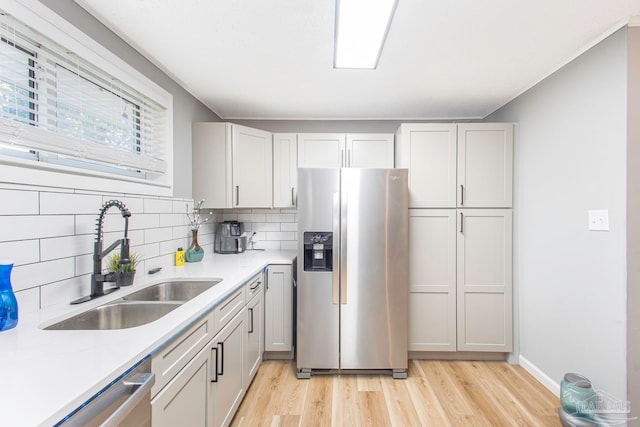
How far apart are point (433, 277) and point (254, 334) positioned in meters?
1.62

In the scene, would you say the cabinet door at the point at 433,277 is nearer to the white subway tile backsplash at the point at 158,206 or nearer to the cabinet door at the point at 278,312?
the cabinet door at the point at 278,312

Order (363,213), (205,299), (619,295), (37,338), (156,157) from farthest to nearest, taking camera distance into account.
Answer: (363,213), (156,157), (619,295), (205,299), (37,338)

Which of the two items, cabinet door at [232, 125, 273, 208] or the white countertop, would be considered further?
cabinet door at [232, 125, 273, 208]

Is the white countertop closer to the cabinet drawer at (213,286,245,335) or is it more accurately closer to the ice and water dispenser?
the cabinet drawer at (213,286,245,335)

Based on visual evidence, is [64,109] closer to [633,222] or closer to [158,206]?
[158,206]

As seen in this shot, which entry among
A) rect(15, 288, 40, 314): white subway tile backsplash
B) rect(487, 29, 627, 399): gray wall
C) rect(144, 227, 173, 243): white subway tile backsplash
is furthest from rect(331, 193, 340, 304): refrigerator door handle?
rect(15, 288, 40, 314): white subway tile backsplash

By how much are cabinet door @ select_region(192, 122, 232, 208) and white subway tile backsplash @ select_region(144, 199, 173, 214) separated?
1.45 ft

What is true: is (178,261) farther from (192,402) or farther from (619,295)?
(619,295)

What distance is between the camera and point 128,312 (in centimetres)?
140

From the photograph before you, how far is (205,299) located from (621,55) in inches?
103

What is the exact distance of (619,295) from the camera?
1575 mm

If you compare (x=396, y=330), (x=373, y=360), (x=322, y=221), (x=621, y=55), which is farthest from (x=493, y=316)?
(x=621, y=55)

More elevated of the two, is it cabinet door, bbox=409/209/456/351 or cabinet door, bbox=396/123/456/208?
cabinet door, bbox=396/123/456/208

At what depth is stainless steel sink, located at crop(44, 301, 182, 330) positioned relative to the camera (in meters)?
1.25
